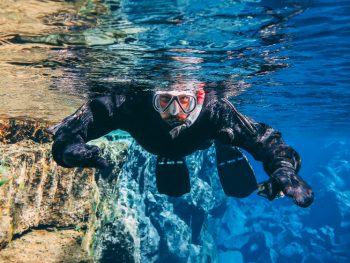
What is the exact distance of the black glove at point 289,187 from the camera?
3691 mm

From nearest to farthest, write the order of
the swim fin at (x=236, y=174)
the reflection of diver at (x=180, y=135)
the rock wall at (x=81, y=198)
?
the reflection of diver at (x=180, y=135)
the swim fin at (x=236, y=174)
the rock wall at (x=81, y=198)

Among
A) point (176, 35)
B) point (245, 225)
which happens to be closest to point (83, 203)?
point (176, 35)

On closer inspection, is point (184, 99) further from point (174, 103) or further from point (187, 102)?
point (174, 103)

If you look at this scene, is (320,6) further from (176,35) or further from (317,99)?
(317,99)

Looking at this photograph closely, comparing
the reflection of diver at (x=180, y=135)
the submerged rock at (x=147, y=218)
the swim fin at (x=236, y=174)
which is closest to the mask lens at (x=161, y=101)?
the reflection of diver at (x=180, y=135)

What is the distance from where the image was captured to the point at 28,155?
10430 mm

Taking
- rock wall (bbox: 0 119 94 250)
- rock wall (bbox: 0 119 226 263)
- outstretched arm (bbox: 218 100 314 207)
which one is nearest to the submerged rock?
rock wall (bbox: 0 119 226 263)

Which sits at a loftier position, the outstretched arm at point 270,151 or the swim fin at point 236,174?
the outstretched arm at point 270,151

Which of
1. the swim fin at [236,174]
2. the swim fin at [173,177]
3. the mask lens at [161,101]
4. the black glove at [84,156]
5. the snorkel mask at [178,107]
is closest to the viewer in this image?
the black glove at [84,156]

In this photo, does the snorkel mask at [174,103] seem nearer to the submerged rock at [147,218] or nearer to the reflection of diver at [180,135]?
the reflection of diver at [180,135]

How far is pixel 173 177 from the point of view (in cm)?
712

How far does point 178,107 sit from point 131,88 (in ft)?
20.9

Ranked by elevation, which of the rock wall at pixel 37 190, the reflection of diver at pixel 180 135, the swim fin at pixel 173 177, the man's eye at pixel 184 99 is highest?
the man's eye at pixel 184 99

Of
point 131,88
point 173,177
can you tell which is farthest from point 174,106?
point 131,88
